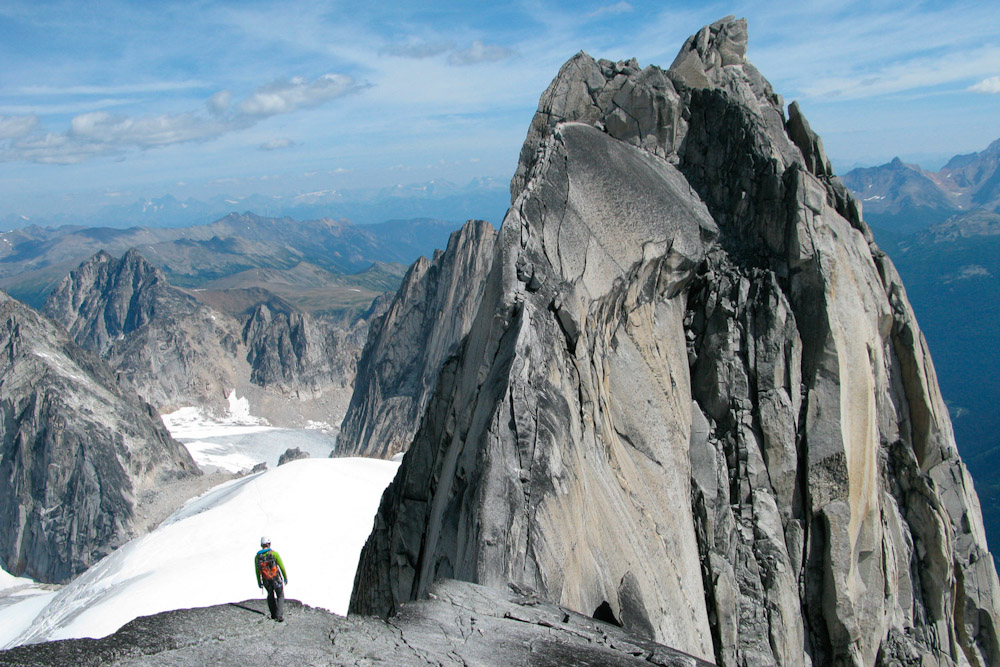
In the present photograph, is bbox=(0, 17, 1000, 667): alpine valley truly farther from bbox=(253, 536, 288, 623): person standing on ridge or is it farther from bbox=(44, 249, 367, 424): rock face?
bbox=(44, 249, 367, 424): rock face

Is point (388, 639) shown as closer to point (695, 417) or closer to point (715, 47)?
point (695, 417)

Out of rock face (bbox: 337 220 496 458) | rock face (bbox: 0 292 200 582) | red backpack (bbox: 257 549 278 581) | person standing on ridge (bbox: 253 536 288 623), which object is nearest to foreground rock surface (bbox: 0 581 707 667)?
person standing on ridge (bbox: 253 536 288 623)

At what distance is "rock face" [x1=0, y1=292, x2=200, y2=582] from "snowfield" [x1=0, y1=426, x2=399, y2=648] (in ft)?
98.2

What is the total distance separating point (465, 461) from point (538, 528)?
218 cm

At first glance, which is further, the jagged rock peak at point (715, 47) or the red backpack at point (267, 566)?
the jagged rock peak at point (715, 47)

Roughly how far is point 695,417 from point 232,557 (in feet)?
114

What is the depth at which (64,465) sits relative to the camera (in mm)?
82812

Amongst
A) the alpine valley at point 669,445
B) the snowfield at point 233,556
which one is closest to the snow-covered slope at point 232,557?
the snowfield at point 233,556

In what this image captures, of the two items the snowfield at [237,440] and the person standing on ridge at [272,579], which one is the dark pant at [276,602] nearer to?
the person standing on ridge at [272,579]

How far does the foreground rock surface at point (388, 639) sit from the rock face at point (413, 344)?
77471 mm

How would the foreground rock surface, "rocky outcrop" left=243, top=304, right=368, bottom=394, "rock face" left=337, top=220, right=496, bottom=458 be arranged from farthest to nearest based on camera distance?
"rocky outcrop" left=243, top=304, right=368, bottom=394 < "rock face" left=337, top=220, right=496, bottom=458 < the foreground rock surface

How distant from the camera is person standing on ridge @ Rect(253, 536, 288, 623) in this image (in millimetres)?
8492

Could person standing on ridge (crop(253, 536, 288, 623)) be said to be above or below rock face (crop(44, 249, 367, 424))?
above

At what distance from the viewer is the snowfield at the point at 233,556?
3728 centimetres
